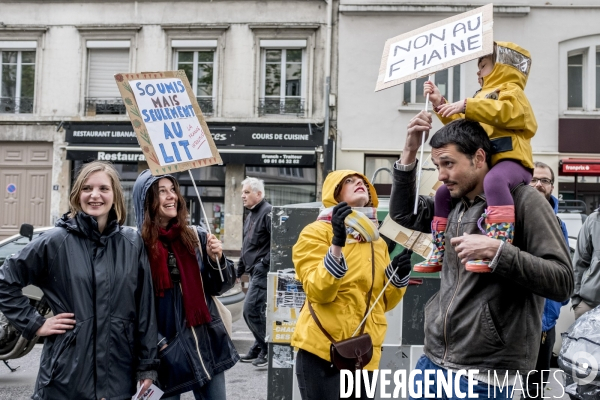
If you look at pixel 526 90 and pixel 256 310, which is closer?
pixel 256 310

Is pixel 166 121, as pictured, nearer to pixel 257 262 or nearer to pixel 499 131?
pixel 499 131

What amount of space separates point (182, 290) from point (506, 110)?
6.56 ft

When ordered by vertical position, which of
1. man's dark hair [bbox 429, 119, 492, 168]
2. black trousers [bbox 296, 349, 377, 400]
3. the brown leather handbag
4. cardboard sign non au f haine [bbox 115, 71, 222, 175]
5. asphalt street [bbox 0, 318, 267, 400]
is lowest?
asphalt street [bbox 0, 318, 267, 400]

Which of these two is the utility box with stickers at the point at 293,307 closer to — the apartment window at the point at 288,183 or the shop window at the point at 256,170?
the apartment window at the point at 288,183

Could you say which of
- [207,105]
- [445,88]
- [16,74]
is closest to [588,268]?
[445,88]

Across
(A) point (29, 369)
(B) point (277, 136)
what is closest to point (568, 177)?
(B) point (277, 136)

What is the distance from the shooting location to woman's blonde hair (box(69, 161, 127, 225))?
10.4 feet

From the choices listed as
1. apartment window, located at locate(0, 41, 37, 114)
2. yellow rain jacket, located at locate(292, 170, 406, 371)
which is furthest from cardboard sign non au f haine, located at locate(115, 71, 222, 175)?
apartment window, located at locate(0, 41, 37, 114)

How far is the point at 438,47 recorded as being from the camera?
293 centimetres

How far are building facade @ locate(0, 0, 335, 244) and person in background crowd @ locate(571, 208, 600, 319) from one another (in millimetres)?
11659

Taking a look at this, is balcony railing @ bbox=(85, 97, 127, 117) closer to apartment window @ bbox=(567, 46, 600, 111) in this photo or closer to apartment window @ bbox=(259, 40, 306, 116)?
apartment window @ bbox=(259, 40, 306, 116)

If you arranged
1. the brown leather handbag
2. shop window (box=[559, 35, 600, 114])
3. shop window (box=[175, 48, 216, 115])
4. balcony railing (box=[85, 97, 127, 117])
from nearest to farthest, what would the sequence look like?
1. the brown leather handbag
2. shop window (box=[559, 35, 600, 114])
3. shop window (box=[175, 48, 216, 115])
4. balcony railing (box=[85, 97, 127, 117])

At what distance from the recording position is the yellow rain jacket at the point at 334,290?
320 centimetres

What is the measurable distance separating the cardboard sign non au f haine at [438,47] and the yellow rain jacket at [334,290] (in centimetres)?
73
